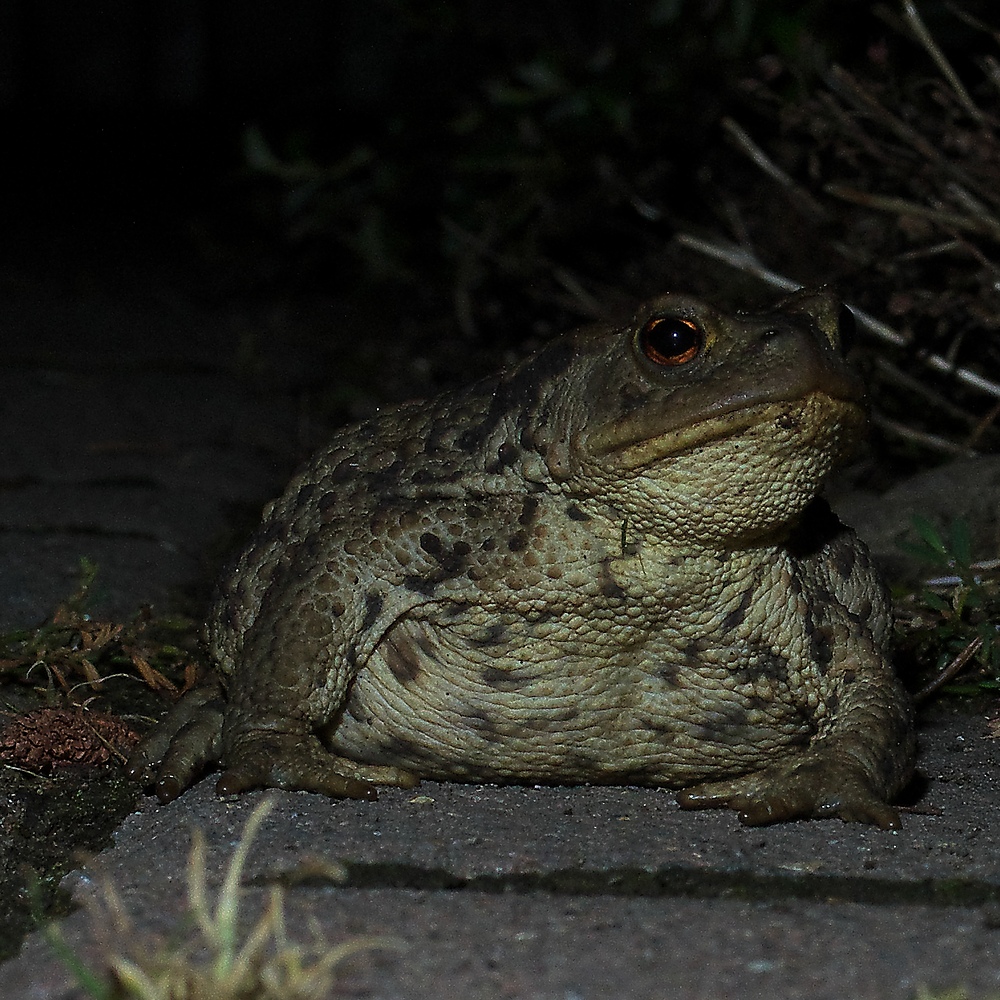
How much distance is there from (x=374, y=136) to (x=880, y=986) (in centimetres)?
697

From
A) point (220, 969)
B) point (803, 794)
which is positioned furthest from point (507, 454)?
point (220, 969)

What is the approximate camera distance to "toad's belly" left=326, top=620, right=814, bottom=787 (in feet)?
7.62

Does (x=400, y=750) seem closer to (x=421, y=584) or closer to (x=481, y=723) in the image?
(x=481, y=723)

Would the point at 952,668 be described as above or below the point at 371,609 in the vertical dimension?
below

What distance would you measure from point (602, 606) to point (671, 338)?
442 millimetres

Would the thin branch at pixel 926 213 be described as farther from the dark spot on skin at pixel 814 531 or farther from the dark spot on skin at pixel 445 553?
the dark spot on skin at pixel 445 553

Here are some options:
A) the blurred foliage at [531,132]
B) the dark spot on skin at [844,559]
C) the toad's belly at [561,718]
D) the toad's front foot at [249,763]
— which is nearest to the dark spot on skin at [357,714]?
the toad's belly at [561,718]

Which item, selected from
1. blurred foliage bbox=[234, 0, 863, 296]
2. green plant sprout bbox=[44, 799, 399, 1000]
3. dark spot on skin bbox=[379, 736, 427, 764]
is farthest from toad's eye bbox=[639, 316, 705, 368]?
blurred foliage bbox=[234, 0, 863, 296]

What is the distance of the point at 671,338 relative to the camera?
2207mm

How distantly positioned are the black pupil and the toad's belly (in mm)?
512

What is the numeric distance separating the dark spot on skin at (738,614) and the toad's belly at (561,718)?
0.08 metres

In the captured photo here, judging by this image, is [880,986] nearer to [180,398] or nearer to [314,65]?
[180,398]

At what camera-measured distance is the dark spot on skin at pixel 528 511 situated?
2330 millimetres

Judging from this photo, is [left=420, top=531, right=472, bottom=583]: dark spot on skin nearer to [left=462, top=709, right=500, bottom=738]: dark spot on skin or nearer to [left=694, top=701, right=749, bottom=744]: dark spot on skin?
[left=462, top=709, right=500, bottom=738]: dark spot on skin
